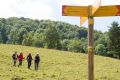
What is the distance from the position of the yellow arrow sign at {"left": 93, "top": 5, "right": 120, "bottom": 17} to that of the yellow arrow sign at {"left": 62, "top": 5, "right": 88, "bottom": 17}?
32 cm

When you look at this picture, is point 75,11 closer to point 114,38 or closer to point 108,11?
point 108,11

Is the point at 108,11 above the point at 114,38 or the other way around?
the other way around

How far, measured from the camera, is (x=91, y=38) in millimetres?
9531

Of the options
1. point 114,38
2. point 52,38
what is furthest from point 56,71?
point 52,38

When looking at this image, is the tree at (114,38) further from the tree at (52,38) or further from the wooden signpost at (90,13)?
the wooden signpost at (90,13)

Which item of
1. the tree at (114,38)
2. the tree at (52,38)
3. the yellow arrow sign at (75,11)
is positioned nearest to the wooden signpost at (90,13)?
the yellow arrow sign at (75,11)

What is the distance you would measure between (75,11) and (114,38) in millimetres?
88690

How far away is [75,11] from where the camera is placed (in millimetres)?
Result: 9656

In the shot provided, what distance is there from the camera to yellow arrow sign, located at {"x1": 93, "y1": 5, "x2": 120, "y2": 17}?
9.46 meters

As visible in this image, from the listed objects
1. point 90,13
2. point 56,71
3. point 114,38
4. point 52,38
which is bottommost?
point 56,71

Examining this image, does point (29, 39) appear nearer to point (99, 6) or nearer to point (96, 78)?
point (96, 78)

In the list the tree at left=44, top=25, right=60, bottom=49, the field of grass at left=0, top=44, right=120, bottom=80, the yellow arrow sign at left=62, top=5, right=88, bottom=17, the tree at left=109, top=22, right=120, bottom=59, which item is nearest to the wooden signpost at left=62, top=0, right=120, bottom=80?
the yellow arrow sign at left=62, top=5, right=88, bottom=17

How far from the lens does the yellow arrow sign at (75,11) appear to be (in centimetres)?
955

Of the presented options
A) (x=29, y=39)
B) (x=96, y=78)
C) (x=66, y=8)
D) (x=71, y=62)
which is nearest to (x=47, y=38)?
(x=29, y=39)
